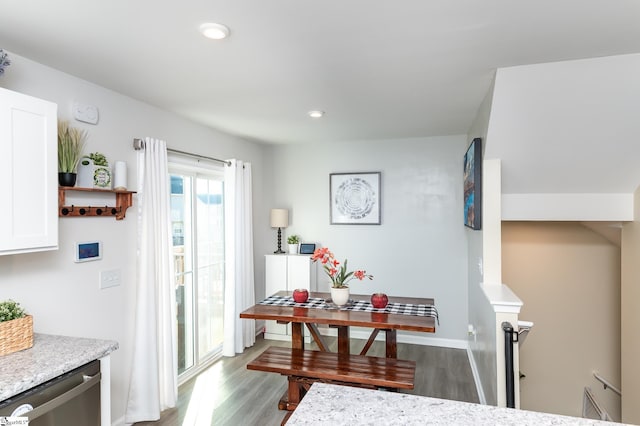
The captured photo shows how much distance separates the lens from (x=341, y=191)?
4777 millimetres

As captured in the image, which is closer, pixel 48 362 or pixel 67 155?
pixel 48 362

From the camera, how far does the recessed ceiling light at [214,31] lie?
5.71 feet

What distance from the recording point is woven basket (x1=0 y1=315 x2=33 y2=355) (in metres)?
1.75

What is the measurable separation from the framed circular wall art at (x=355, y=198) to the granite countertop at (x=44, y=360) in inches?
126

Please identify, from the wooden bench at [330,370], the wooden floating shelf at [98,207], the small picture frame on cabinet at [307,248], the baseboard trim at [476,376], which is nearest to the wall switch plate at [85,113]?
the wooden floating shelf at [98,207]

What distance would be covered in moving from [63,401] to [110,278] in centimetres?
112

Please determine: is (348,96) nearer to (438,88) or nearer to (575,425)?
(438,88)

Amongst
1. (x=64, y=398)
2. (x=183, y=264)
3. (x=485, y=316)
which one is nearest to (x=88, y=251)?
(x=64, y=398)

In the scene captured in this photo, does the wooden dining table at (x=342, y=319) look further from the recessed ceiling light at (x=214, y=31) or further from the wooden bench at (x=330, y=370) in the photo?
the recessed ceiling light at (x=214, y=31)

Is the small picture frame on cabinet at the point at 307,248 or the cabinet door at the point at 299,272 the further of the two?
the small picture frame on cabinet at the point at 307,248

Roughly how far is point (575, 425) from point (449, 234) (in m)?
3.40

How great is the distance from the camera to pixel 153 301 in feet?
9.46

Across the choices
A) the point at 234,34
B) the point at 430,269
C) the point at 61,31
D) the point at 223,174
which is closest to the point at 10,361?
the point at 61,31

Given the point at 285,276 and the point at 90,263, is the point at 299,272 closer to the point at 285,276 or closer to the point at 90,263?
the point at 285,276
